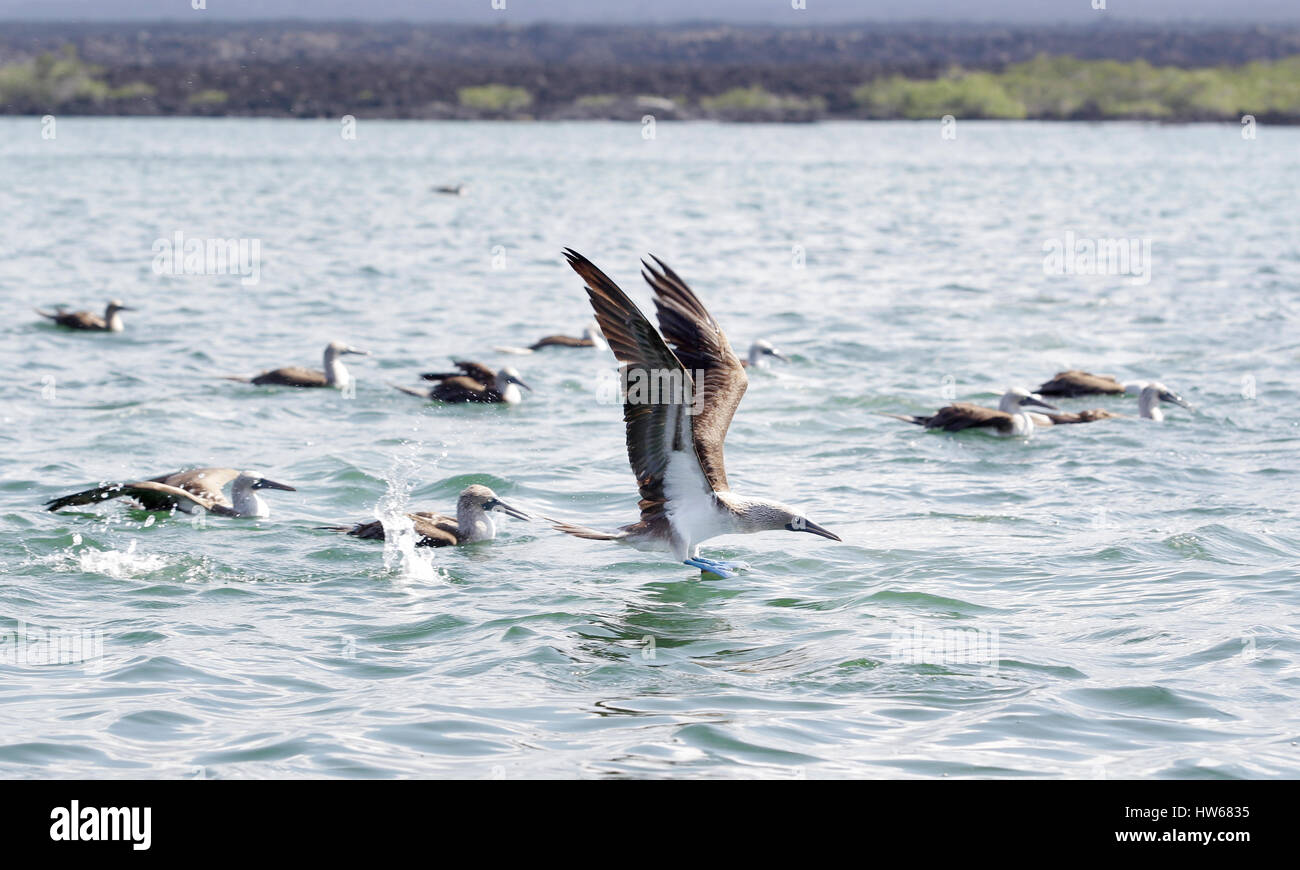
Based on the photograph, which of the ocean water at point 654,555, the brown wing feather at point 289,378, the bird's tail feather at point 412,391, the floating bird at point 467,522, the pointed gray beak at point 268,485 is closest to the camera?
the ocean water at point 654,555

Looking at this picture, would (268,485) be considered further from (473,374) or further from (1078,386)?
(1078,386)

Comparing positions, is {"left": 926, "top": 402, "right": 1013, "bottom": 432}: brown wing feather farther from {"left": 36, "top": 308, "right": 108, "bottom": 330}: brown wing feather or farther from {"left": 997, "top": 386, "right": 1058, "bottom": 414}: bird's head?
{"left": 36, "top": 308, "right": 108, "bottom": 330}: brown wing feather

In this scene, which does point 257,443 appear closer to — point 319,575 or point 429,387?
point 429,387

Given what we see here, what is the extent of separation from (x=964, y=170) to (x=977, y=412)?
45979 millimetres

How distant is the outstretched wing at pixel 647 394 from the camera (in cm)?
833

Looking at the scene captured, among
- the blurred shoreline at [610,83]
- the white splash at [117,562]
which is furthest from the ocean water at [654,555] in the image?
the blurred shoreline at [610,83]

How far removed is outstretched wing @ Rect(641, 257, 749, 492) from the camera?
9.58 meters

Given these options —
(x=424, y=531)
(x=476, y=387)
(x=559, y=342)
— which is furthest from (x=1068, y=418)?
(x=424, y=531)

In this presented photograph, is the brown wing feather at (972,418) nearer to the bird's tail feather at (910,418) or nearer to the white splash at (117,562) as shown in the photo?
the bird's tail feather at (910,418)

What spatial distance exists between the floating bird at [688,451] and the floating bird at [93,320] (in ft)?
40.5

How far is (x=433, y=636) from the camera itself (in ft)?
30.1

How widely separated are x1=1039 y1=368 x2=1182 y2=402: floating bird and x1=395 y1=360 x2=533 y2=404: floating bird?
5692 millimetres

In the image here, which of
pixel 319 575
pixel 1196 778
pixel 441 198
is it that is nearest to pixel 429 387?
pixel 319 575

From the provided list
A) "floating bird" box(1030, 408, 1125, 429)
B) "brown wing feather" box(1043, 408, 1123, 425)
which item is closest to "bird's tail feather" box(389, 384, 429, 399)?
"floating bird" box(1030, 408, 1125, 429)
